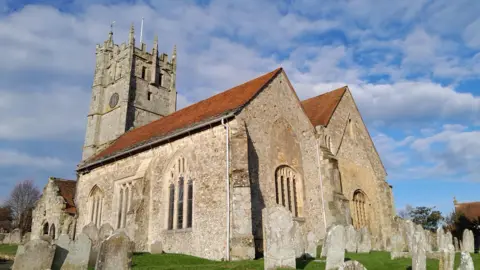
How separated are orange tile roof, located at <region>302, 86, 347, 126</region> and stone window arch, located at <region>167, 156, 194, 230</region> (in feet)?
30.1

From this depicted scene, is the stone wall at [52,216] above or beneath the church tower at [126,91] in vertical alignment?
beneath

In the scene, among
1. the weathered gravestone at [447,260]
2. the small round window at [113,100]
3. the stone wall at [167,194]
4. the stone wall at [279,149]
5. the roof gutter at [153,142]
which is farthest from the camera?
the small round window at [113,100]

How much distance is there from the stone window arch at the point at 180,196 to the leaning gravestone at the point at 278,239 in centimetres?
714

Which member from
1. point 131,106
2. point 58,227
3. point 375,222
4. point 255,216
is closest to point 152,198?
point 255,216

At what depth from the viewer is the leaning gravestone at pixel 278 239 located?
11.6 meters

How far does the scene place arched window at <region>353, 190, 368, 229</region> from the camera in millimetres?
23381

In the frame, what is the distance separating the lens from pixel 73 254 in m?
11.5

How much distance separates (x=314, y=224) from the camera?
797 inches

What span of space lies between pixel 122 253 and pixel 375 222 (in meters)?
20.2

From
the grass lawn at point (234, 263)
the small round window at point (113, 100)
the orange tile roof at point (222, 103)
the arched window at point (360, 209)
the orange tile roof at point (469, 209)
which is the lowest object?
the grass lawn at point (234, 263)

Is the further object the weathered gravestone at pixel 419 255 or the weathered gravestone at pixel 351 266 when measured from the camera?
the weathered gravestone at pixel 419 255

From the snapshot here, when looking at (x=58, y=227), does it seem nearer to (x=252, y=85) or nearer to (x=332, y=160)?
(x=252, y=85)

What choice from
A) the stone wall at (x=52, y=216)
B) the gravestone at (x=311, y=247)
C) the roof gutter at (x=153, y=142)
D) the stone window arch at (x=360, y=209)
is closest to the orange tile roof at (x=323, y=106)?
the stone window arch at (x=360, y=209)

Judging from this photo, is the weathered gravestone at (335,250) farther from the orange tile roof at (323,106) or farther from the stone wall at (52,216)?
the stone wall at (52,216)
